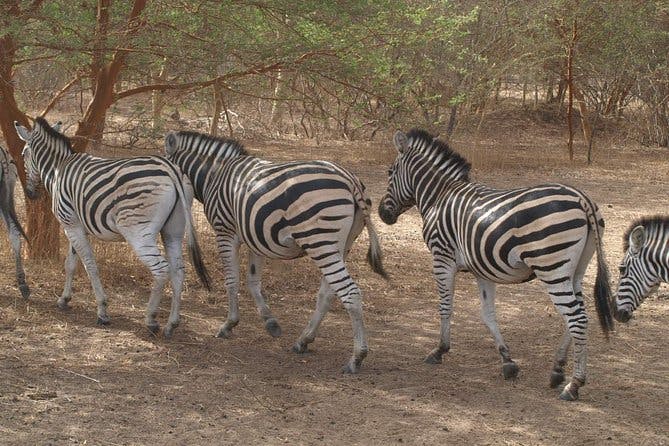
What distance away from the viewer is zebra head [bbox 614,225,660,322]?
6160 millimetres

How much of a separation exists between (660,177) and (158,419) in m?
14.8

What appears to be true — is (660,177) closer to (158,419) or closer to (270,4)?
(270,4)

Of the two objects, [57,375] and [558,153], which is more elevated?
[558,153]

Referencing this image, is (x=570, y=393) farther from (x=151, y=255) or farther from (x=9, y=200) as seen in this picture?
(x=9, y=200)

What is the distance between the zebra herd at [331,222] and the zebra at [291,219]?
0.03 ft

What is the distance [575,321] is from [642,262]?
712mm

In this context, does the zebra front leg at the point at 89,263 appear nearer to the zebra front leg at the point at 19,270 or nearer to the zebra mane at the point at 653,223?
the zebra front leg at the point at 19,270

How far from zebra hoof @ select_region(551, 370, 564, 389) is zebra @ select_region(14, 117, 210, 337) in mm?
2804

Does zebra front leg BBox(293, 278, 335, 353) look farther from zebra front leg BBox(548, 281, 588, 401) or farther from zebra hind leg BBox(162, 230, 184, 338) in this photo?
zebra front leg BBox(548, 281, 588, 401)

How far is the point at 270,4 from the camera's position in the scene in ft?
28.5

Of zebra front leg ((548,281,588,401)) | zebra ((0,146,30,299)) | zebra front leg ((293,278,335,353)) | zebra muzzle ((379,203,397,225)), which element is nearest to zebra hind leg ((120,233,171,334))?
zebra front leg ((293,278,335,353))

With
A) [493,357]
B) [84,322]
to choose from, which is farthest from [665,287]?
[84,322]

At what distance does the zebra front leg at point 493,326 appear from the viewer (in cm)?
653

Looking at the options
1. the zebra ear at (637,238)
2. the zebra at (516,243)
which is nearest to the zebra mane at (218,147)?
the zebra at (516,243)
